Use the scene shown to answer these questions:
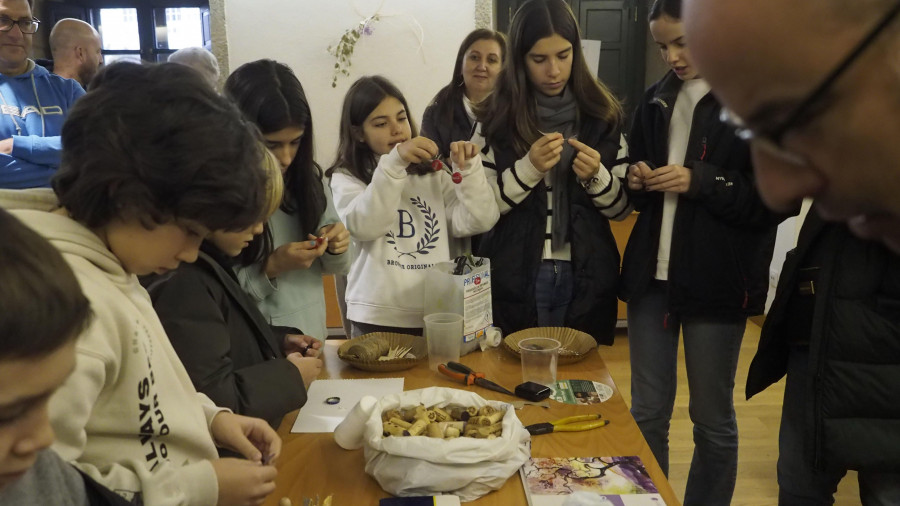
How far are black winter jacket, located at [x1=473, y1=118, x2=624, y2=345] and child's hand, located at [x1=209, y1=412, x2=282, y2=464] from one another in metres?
0.98

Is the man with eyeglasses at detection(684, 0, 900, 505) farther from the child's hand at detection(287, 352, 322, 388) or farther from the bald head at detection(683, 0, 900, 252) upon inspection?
the child's hand at detection(287, 352, 322, 388)

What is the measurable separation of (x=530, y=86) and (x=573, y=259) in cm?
54

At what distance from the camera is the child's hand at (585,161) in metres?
1.87

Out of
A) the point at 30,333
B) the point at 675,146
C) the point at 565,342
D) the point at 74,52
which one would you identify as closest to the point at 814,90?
the point at 30,333

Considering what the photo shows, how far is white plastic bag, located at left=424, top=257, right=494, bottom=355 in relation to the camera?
1.64m

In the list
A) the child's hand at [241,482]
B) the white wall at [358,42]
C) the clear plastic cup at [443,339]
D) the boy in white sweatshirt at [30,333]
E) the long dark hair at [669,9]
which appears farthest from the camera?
the white wall at [358,42]

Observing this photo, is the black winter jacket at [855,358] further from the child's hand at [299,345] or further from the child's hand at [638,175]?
the child's hand at [299,345]

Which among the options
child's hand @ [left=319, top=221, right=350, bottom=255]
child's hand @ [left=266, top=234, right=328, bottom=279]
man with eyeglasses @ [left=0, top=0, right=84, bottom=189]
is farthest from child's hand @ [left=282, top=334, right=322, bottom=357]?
man with eyeglasses @ [left=0, top=0, right=84, bottom=189]

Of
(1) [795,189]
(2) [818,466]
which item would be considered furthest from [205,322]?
(2) [818,466]

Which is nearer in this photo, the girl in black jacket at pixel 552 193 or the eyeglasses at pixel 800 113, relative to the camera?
the eyeglasses at pixel 800 113

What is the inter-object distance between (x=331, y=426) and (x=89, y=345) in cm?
58

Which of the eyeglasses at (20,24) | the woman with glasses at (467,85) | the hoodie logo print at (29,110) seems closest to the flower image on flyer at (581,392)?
the woman with glasses at (467,85)

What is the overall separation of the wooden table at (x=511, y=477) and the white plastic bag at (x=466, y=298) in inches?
5.0

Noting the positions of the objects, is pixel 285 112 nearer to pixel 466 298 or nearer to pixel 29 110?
pixel 466 298
